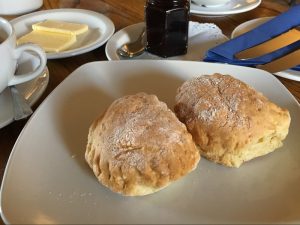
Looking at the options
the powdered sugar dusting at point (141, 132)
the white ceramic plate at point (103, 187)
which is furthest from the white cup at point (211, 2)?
the powdered sugar dusting at point (141, 132)

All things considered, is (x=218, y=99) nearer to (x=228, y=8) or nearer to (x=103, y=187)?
(x=103, y=187)

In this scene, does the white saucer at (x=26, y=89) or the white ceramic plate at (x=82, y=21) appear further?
the white ceramic plate at (x=82, y=21)

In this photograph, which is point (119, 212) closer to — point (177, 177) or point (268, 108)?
point (177, 177)

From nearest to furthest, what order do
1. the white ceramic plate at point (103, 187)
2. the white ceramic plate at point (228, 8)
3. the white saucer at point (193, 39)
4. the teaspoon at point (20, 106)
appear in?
1. the white ceramic plate at point (103, 187)
2. the teaspoon at point (20, 106)
3. the white saucer at point (193, 39)
4. the white ceramic plate at point (228, 8)

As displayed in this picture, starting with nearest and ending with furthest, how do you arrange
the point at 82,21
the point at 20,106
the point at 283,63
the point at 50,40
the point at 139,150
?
the point at 139,150 < the point at 20,106 < the point at 283,63 < the point at 50,40 < the point at 82,21

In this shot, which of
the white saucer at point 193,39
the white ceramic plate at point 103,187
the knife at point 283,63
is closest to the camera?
the white ceramic plate at point 103,187

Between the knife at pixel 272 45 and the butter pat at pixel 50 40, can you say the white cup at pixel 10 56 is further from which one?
the knife at pixel 272 45

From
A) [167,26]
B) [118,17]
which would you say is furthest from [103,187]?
[118,17]

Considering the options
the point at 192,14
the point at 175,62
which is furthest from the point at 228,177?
the point at 192,14
